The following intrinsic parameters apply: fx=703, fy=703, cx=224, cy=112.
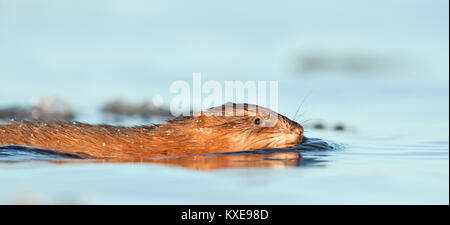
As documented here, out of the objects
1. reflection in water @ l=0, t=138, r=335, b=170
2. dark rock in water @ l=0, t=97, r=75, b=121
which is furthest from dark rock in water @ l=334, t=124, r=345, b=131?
dark rock in water @ l=0, t=97, r=75, b=121

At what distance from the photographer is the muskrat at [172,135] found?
31.5 ft

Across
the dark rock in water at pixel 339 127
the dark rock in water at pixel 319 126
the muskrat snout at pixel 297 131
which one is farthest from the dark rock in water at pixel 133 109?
the muskrat snout at pixel 297 131

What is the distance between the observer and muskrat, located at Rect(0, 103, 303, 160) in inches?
378

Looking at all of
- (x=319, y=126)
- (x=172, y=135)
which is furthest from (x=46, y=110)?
(x=172, y=135)

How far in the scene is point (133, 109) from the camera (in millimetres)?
17859

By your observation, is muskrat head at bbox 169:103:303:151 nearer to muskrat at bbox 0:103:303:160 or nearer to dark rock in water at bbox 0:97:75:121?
muskrat at bbox 0:103:303:160

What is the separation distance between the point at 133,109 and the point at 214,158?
343 inches

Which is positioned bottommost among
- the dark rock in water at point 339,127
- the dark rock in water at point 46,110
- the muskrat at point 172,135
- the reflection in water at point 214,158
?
the reflection in water at point 214,158

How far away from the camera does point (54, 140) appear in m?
9.63

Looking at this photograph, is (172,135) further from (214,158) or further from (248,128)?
(248,128)

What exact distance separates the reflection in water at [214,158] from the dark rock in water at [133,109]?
23.7 ft

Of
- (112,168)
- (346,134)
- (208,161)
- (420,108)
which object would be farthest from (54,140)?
(420,108)

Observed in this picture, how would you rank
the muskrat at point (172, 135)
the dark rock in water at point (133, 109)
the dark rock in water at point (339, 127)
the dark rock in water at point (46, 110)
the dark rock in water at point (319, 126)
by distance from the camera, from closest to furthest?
the muskrat at point (172, 135) → the dark rock in water at point (339, 127) → the dark rock in water at point (319, 126) → the dark rock in water at point (46, 110) → the dark rock in water at point (133, 109)

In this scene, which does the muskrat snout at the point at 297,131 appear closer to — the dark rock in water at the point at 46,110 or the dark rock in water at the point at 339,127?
the dark rock in water at the point at 339,127
